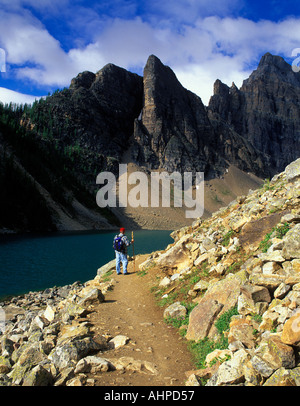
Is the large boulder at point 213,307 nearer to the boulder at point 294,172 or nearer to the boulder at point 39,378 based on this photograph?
the boulder at point 39,378

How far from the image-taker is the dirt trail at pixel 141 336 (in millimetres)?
6238

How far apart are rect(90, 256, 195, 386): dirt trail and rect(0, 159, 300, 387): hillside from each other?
0.11 ft

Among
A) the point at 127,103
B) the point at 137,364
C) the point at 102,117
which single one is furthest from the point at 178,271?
the point at 127,103

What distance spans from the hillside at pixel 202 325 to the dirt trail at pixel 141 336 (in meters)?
0.03

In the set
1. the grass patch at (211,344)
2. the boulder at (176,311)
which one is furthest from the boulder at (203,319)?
the boulder at (176,311)

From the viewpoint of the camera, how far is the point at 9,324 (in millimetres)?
16500

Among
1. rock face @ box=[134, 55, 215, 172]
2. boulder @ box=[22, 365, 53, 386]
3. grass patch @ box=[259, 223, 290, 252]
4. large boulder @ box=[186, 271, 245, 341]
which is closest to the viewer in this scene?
boulder @ box=[22, 365, 53, 386]

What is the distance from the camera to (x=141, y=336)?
28.7 ft

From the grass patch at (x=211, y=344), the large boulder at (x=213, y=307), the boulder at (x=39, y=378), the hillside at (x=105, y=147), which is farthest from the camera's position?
the hillside at (x=105, y=147)

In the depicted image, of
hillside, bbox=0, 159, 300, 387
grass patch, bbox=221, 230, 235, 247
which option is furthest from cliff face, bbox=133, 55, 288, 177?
hillside, bbox=0, 159, 300, 387

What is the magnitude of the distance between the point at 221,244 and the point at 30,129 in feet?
496

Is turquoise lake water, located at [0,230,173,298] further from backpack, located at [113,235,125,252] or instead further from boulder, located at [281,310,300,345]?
boulder, located at [281,310,300,345]

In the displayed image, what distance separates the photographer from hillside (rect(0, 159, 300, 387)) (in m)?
5.49
